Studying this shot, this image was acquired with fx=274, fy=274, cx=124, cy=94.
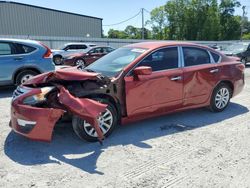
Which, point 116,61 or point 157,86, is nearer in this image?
point 157,86

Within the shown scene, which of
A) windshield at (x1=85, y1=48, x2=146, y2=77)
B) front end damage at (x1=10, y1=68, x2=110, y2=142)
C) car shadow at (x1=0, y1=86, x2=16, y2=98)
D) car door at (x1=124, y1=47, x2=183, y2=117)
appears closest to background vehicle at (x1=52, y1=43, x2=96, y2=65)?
car shadow at (x1=0, y1=86, x2=16, y2=98)

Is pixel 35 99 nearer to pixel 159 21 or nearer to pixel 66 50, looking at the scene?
pixel 66 50

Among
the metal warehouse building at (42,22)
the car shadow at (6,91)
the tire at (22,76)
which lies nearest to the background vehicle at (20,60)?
the tire at (22,76)

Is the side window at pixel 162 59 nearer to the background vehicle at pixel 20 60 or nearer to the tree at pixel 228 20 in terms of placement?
the background vehicle at pixel 20 60

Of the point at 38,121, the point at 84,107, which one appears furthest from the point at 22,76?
the point at 84,107

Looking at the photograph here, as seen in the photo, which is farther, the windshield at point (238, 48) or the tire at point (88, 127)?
the windshield at point (238, 48)

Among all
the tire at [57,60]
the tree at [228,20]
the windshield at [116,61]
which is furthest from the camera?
the tree at [228,20]

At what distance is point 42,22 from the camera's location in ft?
109

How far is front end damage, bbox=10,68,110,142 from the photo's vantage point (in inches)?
154

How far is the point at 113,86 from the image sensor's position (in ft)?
14.6

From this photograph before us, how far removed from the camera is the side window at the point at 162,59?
4930 millimetres

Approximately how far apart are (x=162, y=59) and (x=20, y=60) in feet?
15.7

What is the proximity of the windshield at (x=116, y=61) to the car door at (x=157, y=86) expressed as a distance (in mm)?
245

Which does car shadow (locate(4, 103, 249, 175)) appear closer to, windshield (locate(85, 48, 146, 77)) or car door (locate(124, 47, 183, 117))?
car door (locate(124, 47, 183, 117))
